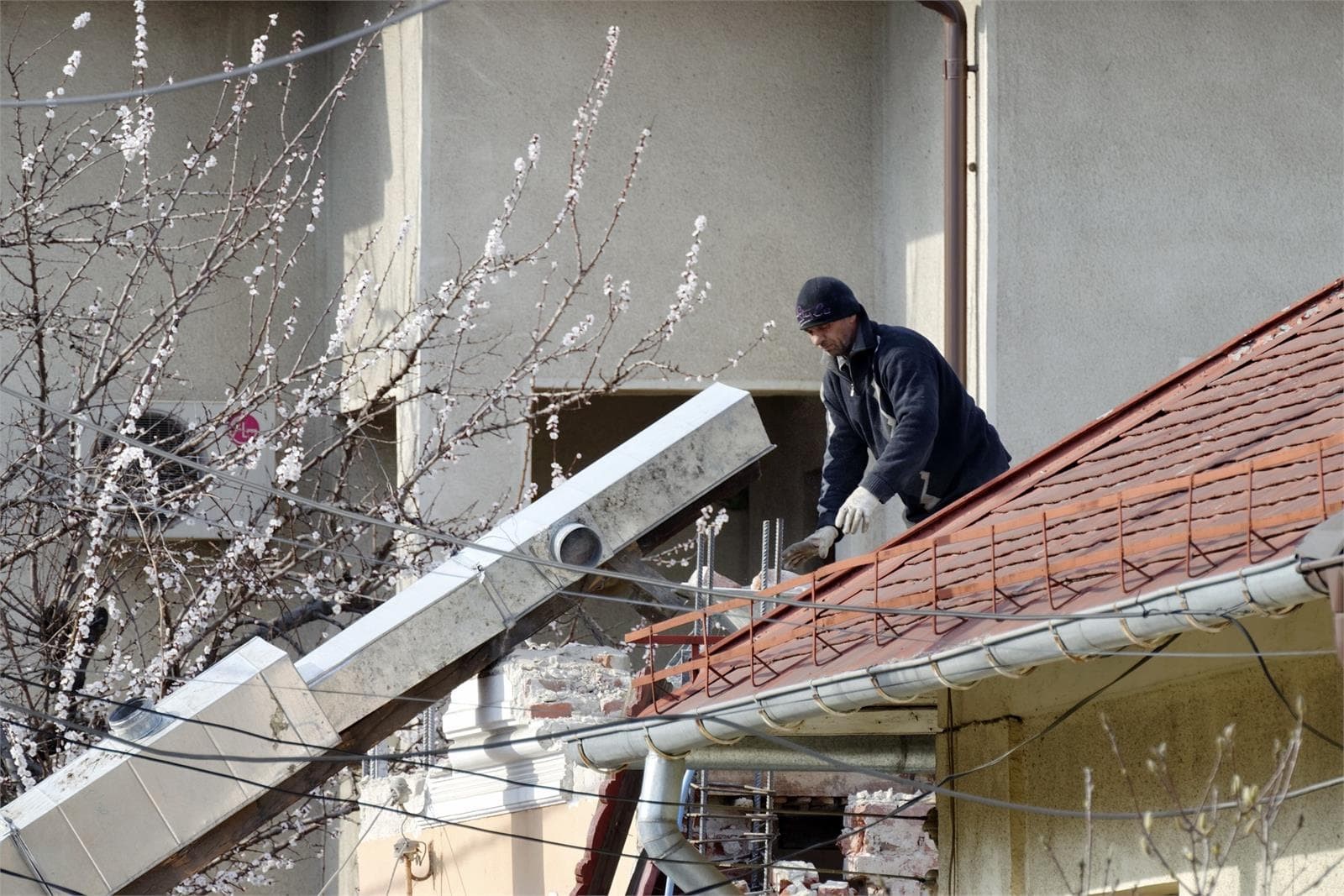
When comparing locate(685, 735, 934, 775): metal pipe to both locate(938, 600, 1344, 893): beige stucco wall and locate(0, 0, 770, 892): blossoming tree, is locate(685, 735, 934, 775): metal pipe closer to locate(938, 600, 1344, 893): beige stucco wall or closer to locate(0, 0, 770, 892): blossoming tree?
locate(938, 600, 1344, 893): beige stucco wall

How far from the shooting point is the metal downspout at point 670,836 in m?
6.08

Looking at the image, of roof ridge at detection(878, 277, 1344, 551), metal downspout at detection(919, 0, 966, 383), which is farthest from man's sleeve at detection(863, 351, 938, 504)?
metal downspout at detection(919, 0, 966, 383)

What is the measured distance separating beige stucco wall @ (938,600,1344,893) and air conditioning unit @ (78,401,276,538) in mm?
4174

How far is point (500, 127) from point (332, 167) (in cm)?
205

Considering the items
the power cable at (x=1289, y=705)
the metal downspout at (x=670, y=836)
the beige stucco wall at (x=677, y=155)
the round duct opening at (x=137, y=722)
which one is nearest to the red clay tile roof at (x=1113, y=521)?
the metal downspout at (x=670, y=836)

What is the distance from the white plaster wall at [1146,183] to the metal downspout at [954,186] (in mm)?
191

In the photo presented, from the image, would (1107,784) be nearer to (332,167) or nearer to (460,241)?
(460,241)

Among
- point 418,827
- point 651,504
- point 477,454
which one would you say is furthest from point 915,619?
point 477,454

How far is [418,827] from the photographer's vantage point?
9.80 metres

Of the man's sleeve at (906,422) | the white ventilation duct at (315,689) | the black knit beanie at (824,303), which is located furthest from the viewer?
the white ventilation duct at (315,689)

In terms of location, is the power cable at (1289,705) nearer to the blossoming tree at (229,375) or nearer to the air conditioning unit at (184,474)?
the blossoming tree at (229,375)

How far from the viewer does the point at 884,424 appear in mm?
8008

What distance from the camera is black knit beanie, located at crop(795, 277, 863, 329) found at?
7660 millimetres

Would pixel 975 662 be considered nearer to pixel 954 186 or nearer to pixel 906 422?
pixel 906 422
